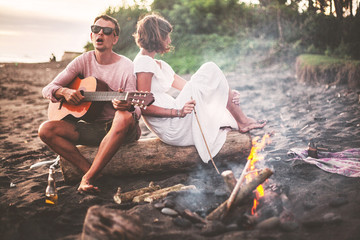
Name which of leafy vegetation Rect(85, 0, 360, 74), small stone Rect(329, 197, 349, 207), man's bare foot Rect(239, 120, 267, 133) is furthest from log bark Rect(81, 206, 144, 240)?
leafy vegetation Rect(85, 0, 360, 74)

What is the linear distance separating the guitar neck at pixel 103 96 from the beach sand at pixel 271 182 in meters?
1.14

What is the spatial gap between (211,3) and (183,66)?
265 inches

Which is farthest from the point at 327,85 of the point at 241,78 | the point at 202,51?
the point at 202,51

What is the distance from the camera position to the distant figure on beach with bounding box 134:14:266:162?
4027mm

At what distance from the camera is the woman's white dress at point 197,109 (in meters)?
4.06

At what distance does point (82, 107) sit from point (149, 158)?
116 centimetres

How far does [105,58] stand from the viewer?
4227 mm

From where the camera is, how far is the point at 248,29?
1477cm

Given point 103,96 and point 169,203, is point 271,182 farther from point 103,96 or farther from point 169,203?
point 103,96

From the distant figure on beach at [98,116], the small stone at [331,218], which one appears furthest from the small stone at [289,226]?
the distant figure on beach at [98,116]

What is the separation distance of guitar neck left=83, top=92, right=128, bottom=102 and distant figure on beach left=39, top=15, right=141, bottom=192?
8 centimetres

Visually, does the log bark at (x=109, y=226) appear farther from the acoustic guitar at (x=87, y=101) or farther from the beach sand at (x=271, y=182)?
the acoustic guitar at (x=87, y=101)

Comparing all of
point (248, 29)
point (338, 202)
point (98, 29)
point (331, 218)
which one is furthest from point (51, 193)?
point (248, 29)

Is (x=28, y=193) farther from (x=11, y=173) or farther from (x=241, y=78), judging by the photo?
(x=241, y=78)
